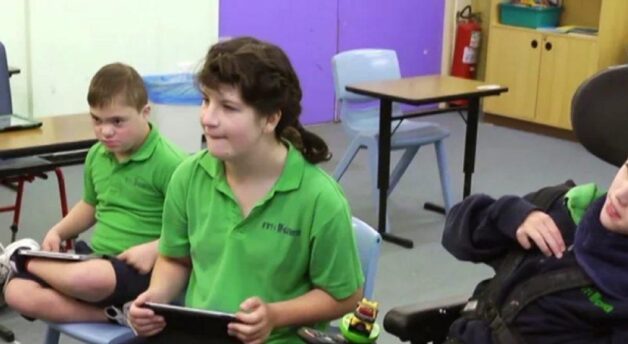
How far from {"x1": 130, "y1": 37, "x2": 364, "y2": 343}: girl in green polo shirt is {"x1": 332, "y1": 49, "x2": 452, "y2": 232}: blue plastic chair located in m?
2.38

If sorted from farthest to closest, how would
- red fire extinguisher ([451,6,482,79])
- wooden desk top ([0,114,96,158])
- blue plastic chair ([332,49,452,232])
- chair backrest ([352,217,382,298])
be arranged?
1. red fire extinguisher ([451,6,482,79])
2. blue plastic chair ([332,49,452,232])
3. wooden desk top ([0,114,96,158])
4. chair backrest ([352,217,382,298])

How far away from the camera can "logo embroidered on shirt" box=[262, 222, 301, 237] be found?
1.90 m

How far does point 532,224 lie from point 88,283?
Answer: 1.08 m

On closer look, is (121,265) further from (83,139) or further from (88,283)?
(83,139)

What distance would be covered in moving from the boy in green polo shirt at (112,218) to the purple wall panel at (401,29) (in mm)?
3981

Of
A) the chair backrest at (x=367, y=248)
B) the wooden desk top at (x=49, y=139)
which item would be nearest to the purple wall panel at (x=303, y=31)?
the wooden desk top at (x=49, y=139)

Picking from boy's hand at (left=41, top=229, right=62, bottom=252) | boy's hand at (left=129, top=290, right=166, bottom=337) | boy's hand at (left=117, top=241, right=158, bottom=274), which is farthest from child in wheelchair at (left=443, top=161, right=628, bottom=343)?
boy's hand at (left=41, top=229, right=62, bottom=252)

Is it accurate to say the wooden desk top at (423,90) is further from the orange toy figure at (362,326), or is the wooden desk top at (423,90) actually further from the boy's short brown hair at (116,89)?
the orange toy figure at (362,326)

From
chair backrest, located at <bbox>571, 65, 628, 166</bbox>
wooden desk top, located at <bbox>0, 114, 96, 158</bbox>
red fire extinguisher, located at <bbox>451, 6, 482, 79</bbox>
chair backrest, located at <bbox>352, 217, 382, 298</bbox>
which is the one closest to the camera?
chair backrest, located at <bbox>571, 65, 628, 166</bbox>

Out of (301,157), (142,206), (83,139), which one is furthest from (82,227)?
(301,157)

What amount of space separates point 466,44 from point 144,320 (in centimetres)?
521

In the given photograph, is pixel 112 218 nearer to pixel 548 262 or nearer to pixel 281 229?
pixel 281 229

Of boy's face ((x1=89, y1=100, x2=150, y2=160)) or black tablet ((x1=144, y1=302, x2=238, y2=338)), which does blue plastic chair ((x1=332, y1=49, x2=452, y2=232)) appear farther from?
black tablet ((x1=144, y1=302, x2=238, y2=338))

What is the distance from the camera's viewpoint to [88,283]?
229 cm
